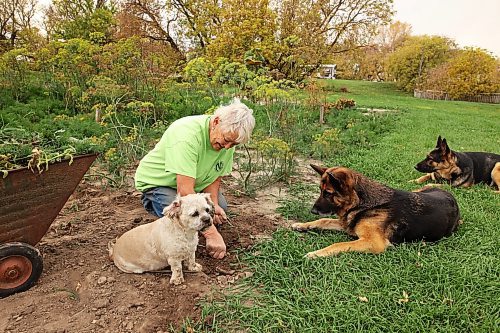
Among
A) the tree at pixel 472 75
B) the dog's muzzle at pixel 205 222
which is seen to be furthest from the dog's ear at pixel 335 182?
the tree at pixel 472 75

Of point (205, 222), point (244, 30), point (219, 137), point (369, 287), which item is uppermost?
point (244, 30)

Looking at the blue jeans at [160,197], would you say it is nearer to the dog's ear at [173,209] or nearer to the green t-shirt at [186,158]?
the green t-shirt at [186,158]

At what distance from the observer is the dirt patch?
9.26ft

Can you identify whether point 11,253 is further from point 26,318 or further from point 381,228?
point 381,228

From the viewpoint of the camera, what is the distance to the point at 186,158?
3621 millimetres

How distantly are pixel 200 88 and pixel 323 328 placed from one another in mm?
10192

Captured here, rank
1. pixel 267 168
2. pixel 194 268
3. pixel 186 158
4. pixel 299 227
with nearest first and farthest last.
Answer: pixel 194 268, pixel 186 158, pixel 299 227, pixel 267 168

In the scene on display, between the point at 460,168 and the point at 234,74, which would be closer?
the point at 460,168

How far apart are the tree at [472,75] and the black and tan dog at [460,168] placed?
28758 mm

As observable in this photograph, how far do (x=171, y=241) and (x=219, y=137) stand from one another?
1.11 metres

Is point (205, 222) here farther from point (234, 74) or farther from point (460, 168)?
point (234, 74)

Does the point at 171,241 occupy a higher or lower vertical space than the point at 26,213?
lower

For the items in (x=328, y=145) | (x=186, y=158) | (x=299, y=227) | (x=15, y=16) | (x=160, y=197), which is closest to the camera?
(x=186, y=158)

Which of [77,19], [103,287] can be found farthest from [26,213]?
[77,19]
